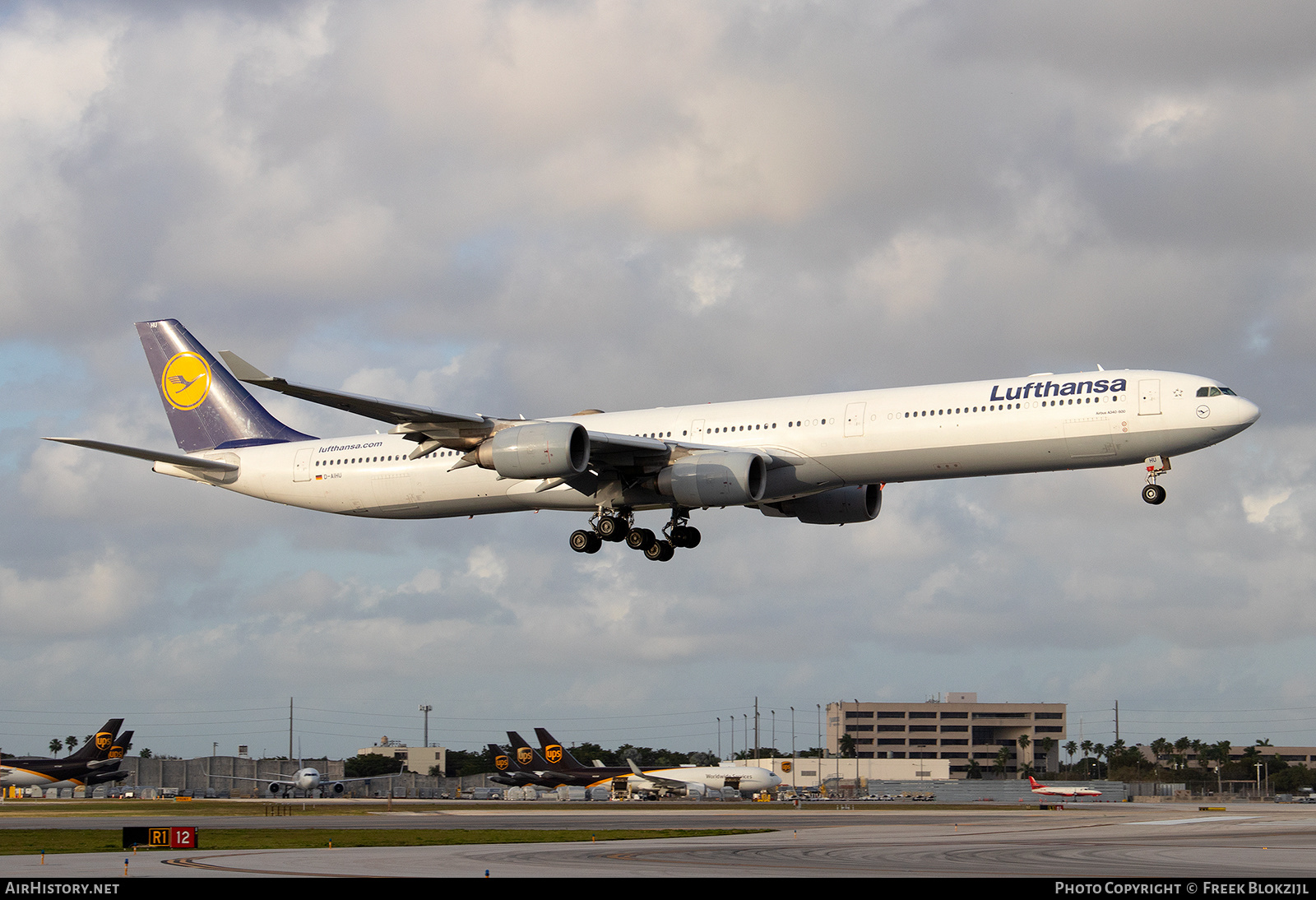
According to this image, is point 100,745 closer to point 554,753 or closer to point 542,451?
point 554,753

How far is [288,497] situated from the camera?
58031 millimetres

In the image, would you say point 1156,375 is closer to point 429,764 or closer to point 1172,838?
point 1172,838

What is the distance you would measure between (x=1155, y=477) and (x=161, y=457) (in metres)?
38.8

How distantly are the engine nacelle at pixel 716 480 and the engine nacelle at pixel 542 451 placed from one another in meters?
3.40

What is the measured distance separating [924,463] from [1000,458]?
2.49 metres

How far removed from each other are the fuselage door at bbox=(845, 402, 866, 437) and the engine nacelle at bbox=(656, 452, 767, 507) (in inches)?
126

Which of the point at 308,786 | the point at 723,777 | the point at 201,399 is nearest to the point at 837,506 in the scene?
the point at 201,399

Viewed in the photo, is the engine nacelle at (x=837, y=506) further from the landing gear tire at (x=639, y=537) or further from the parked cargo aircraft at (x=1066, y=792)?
the parked cargo aircraft at (x=1066, y=792)

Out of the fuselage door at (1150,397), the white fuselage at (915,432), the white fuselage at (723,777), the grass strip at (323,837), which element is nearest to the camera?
the grass strip at (323,837)

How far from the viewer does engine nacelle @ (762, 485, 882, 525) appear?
54.2m

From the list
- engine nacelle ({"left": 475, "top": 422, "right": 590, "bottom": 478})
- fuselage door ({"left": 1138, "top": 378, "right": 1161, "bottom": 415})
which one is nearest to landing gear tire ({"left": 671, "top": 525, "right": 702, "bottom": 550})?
engine nacelle ({"left": 475, "top": 422, "right": 590, "bottom": 478})

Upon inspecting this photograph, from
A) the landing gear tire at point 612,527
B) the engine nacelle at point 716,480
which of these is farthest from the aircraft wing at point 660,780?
the engine nacelle at point 716,480

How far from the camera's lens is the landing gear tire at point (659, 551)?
5250cm
